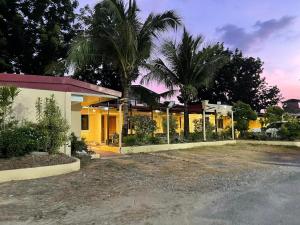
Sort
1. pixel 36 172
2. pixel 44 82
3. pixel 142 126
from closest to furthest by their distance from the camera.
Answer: pixel 36 172 < pixel 44 82 < pixel 142 126

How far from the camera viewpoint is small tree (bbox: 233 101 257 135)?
27.5 meters

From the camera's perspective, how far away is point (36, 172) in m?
11.0

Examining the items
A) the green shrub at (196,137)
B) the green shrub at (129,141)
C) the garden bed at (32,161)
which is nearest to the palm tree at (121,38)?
the green shrub at (129,141)

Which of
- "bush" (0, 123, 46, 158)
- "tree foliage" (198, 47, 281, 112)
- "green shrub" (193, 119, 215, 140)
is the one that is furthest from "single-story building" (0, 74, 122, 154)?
"tree foliage" (198, 47, 281, 112)

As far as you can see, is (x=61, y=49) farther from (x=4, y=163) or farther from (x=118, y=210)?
(x=118, y=210)

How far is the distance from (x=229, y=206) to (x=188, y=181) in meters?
3.31

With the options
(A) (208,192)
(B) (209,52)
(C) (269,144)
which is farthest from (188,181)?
(C) (269,144)

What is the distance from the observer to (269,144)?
2514cm

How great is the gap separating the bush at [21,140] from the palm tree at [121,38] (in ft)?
21.7

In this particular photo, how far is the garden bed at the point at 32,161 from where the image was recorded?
35.7 ft

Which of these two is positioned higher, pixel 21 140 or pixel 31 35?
pixel 31 35

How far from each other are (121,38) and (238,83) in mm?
26029

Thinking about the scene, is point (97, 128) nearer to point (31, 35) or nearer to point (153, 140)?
point (153, 140)

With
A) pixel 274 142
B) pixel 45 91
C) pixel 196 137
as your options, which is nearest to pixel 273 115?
pixel 274 142
